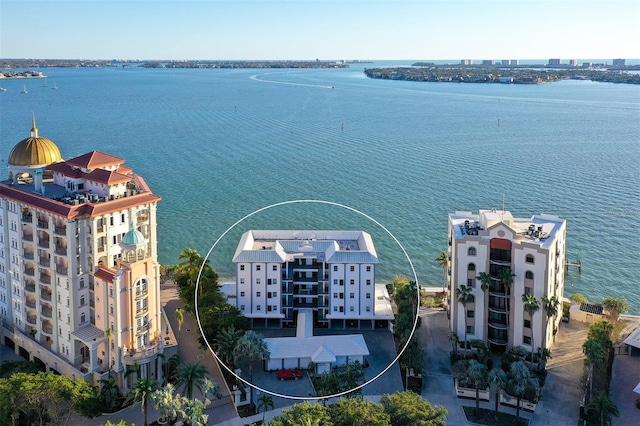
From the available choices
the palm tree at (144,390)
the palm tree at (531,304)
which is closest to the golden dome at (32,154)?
the palm tree at (144,390)

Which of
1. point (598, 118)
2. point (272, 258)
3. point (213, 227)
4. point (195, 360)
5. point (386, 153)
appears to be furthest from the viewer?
point (598, 118)

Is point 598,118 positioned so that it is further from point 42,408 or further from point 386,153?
point 42,408

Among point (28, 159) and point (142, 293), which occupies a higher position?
point (28, 159)

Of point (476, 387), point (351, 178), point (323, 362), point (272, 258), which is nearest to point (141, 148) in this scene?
point (351, 178)

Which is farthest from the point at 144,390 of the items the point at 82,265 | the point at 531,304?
the point at 531,304

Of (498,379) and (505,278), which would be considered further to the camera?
(505,278)

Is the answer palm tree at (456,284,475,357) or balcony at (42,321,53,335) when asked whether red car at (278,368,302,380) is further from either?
balcony at (42,321,53,335)

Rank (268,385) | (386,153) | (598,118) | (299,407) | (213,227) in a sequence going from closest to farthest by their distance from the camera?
(299,407), (268,385), (213,227), (386,153), (598,118)

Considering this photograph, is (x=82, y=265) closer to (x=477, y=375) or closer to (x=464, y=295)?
(x=477, y=375)
